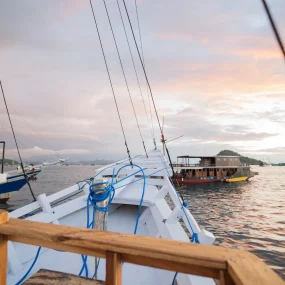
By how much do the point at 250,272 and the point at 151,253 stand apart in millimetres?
444

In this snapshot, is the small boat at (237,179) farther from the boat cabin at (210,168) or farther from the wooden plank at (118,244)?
the wooden plank at (118,244)

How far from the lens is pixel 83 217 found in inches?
192

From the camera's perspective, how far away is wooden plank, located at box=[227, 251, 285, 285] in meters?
0.87

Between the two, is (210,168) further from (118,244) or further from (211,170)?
(118,244)

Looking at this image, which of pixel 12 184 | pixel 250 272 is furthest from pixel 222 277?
pixel 12 184

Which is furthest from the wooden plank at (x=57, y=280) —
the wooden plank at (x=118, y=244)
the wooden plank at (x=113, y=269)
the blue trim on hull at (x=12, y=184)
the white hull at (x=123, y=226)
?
the blue trim on hull at (x=12, y=184)

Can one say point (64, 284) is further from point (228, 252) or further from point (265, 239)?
point (265, 239)

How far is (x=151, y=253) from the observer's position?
1.11 m

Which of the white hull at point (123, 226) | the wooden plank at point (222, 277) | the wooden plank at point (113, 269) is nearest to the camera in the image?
the wooden plank at point (222, 277)

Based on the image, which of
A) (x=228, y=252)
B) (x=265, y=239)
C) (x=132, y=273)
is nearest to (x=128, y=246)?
(x=228, y=252)

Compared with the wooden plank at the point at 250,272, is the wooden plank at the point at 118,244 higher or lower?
higher

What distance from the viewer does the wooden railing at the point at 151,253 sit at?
0.96 meters

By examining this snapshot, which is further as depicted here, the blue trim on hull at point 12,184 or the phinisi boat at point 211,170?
the phinisi boat at point 211,170

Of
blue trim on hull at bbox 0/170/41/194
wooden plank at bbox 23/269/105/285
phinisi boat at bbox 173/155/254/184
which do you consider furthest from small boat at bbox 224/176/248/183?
wooden plank at bbox 23/269/105/285
